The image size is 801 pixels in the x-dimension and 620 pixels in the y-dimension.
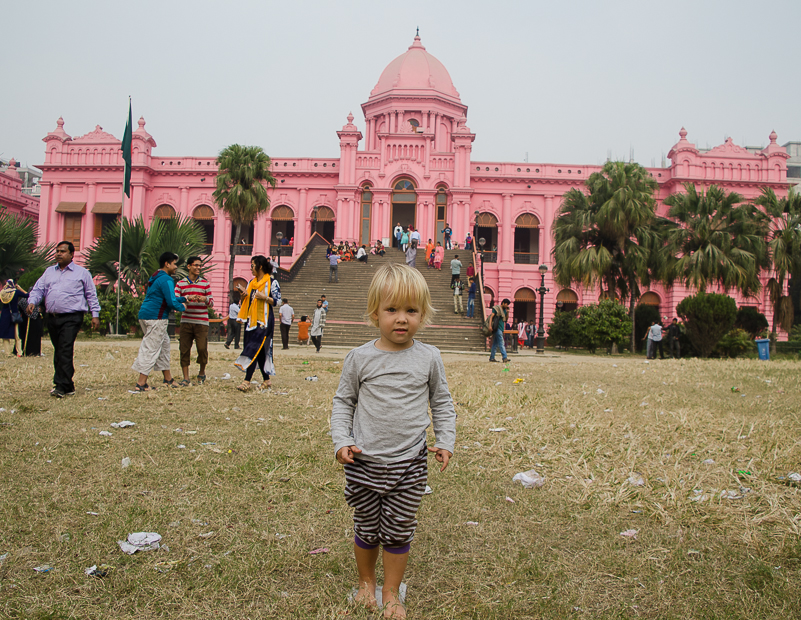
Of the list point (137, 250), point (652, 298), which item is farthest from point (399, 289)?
point (652, 298)

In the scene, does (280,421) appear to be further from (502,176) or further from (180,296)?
(502,176)

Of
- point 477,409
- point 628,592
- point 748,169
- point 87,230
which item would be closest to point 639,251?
point 748,169

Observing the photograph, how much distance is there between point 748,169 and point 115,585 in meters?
38.9

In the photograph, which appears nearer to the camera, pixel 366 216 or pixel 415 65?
pixel 366 216

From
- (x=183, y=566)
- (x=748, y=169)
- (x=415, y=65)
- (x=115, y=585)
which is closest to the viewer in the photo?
(x=115, y=585)

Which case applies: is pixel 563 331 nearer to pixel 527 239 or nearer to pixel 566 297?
pixel 566 297

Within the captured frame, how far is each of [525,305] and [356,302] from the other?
1750 centimetres

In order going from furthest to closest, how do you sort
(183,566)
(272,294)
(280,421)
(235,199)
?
(235,199), (272,294), (280,421), (183,566)

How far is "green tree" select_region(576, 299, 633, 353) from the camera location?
22.0m

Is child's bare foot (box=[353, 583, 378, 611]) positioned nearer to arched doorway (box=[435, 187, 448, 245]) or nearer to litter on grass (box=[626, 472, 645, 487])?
litter on grass (box=[626, 472, 645, 487])

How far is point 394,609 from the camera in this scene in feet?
7.04

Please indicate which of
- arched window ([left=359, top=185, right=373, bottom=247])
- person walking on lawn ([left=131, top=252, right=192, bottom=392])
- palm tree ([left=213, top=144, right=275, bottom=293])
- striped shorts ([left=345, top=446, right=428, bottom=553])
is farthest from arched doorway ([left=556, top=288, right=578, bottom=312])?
striped shorts ([left=345, top=446, right=428, bottom=553])

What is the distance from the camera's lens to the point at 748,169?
34062 mm

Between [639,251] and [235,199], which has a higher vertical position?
[235,199]
